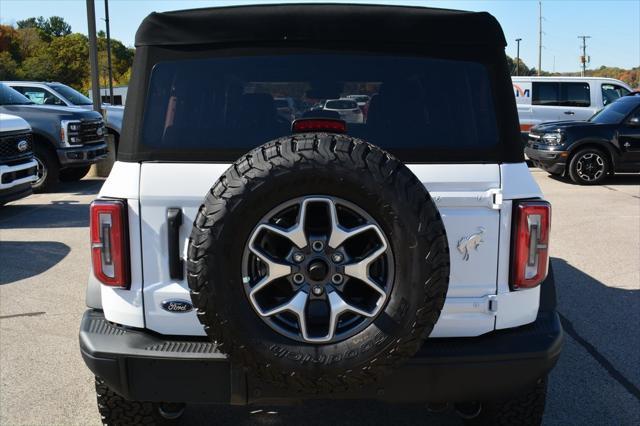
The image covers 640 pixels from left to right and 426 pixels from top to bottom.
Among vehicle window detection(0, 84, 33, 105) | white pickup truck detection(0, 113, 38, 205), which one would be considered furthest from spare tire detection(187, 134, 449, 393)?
vehicle window detection(0, 84, 33, 105)

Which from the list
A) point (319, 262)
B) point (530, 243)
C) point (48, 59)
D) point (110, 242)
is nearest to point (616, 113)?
point (530, 243)

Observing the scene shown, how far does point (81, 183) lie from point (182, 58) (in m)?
10.9

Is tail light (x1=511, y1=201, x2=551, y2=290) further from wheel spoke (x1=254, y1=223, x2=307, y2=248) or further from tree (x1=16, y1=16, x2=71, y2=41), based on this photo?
tree (x1=16, y1=16, x2=71, y2=41)

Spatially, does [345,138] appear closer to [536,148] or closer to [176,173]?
[176,173]

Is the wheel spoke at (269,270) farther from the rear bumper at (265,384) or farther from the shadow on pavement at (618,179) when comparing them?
the shadow on pavement at (618,179)

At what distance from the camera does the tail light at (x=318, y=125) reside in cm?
255

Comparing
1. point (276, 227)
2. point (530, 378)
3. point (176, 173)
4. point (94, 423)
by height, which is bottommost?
point (94, 423)

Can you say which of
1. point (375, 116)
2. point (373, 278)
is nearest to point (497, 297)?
point (373, 278)

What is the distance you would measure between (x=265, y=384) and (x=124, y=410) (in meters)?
0.88

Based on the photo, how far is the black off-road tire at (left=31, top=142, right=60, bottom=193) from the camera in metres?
11.4

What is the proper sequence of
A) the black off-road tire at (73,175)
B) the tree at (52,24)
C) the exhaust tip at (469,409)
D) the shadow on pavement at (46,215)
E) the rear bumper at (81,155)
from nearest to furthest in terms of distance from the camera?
the exhaust tip at (469,409), the shadow on pavement at (46,215), the rear bumper at (81,155), the black off-road tire at (73,175), the tree at (52,24)

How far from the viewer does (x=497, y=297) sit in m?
2.69

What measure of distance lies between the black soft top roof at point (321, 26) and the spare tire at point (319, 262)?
62 centimetres

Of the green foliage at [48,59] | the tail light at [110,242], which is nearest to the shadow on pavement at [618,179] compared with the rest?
the tail light at [110,242]
